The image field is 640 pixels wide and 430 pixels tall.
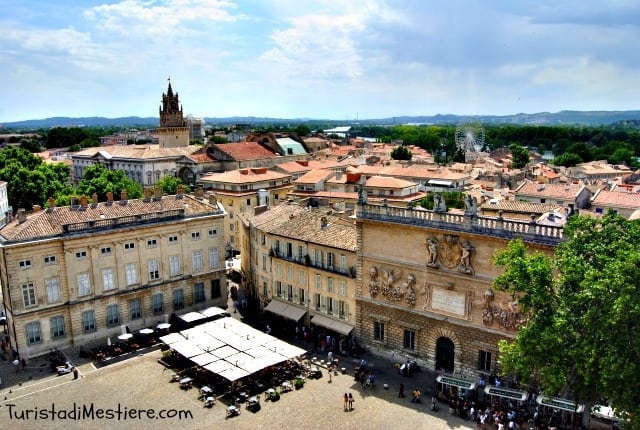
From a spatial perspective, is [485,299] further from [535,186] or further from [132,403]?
[535,186]

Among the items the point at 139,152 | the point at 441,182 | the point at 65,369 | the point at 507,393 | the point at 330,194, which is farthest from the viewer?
the point at 139,152

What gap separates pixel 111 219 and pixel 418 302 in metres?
24.4

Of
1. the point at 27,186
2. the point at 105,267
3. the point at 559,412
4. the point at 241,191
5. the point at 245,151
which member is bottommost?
the point at 559,412

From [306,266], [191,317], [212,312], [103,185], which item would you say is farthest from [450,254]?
[103,185]

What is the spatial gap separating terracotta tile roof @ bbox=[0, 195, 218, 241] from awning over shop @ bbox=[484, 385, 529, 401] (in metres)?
28.0

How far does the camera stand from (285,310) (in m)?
45.5

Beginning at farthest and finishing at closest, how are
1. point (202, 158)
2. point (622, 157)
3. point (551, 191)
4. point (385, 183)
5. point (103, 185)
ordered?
point (622, 157)
point (202, 158)
point (551, 191)
point (103, 185)
point (385, 183)

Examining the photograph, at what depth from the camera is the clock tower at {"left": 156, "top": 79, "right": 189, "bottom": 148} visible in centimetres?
14350

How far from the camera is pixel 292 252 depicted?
149 feet

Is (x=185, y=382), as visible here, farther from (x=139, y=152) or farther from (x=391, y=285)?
(x=139, y=152)

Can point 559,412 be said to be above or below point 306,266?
below

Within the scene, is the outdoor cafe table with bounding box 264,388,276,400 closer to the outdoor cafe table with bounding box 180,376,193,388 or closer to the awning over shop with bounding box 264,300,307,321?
the outdoor cafe table with bounding box 180,376,193,388

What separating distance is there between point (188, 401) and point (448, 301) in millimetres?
17687

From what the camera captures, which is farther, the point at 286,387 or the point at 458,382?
the point at 286,387
